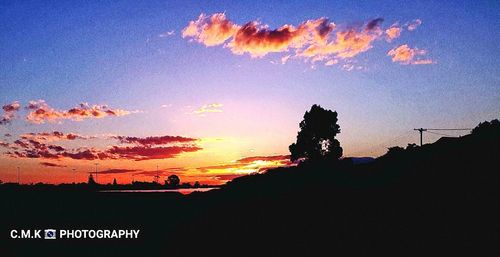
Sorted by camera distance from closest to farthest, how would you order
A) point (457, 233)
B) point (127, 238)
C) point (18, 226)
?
point (457, 233), point (127, 238), point (18, 226)

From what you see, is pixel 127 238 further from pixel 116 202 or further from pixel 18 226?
pixel 116 202

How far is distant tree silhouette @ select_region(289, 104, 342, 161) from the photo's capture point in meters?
89.6

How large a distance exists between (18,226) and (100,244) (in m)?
16.6

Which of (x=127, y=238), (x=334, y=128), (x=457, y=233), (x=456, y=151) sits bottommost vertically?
(x=127, y=238)

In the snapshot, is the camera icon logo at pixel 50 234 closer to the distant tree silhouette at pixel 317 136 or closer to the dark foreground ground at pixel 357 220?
the dark foreground ground at pixel 357 220

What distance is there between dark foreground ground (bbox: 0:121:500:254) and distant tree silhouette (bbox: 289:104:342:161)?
35.3 meters

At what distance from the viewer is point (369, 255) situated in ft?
82.7

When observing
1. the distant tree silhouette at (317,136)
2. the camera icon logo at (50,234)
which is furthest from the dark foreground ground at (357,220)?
the distant tree silhouette at (317,136)

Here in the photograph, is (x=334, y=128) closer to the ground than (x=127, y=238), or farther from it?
farther from it

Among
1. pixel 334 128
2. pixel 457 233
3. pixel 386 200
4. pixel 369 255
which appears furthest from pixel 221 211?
pixel 334 128

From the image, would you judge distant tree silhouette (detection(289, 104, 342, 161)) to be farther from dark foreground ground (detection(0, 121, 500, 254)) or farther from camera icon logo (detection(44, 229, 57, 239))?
camera icon logo (detection(44, 229, 57, 239))

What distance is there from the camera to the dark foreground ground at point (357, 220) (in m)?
25.3

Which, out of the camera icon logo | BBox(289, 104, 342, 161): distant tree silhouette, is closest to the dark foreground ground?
the camera icon logo

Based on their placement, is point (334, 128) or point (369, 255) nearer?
point (369, 255)
